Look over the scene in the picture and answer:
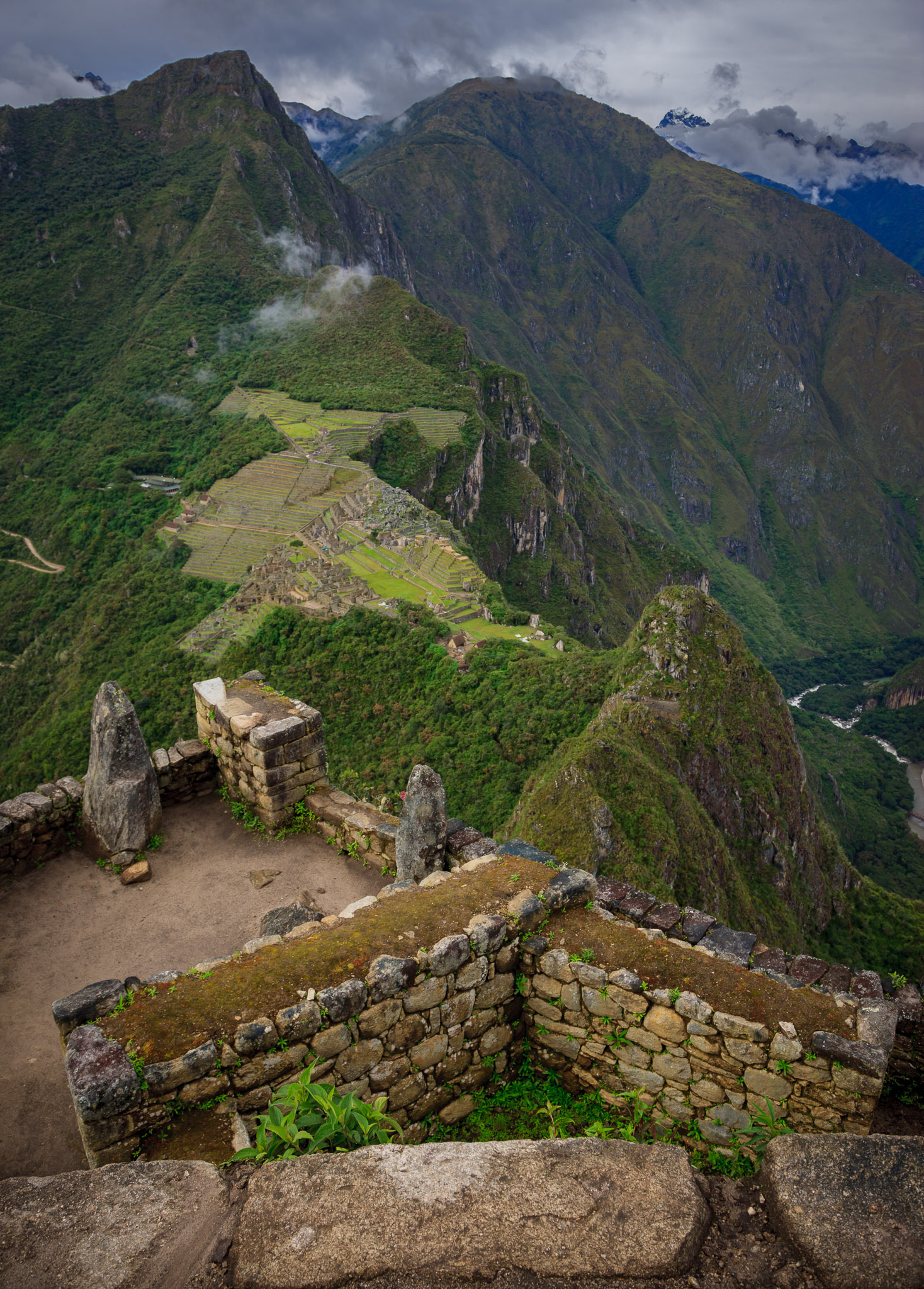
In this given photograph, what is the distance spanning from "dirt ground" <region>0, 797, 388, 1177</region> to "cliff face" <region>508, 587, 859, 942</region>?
893 inches

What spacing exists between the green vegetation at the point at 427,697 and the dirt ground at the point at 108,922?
104ft

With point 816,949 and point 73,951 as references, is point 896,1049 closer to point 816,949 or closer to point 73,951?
point 73,951

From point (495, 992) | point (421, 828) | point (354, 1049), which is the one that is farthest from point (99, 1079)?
point (421, 828)

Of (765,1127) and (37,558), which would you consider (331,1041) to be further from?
(37,558)

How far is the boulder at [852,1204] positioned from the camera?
122 inches

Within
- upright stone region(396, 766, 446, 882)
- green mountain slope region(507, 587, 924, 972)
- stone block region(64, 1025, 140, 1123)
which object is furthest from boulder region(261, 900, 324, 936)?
green mountain slope region(507, 587, 924, 972)

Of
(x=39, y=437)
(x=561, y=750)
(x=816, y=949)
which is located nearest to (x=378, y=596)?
(x=561, y=750)

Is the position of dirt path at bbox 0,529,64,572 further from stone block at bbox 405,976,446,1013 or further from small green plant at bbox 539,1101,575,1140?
small green plant at bbox 539,1101,575,1140

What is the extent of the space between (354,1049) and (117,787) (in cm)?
516

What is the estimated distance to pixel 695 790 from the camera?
149 ft

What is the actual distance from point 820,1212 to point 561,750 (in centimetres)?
3742

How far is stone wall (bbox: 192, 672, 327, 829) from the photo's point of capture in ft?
31.4

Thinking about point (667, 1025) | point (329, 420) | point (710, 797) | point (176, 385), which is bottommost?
point (710, 797)

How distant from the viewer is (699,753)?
4588cm
